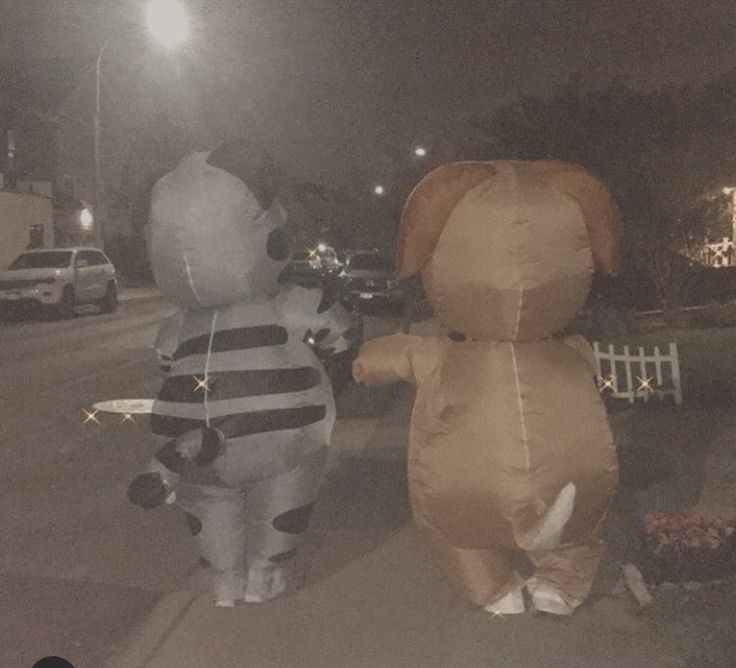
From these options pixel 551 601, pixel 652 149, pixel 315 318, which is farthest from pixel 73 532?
pixel 652 149

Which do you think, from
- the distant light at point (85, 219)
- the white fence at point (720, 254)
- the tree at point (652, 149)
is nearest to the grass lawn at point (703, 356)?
the tree at point (652, 149)

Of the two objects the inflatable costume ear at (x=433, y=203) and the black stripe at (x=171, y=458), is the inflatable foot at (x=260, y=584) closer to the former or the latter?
the black stripe at (x=171, y=458)

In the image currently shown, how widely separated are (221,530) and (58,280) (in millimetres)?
20652

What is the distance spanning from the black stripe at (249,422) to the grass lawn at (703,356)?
22.4ft

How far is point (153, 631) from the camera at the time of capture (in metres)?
4.91

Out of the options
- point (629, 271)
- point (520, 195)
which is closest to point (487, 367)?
point (520, 195)

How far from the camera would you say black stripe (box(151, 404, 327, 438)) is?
15.8 feet

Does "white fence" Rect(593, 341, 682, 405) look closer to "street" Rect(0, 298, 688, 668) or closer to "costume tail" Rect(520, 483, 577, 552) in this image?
"street" Rect(0, 298, 688, 668)

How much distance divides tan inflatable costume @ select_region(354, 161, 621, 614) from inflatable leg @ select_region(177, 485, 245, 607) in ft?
2.66

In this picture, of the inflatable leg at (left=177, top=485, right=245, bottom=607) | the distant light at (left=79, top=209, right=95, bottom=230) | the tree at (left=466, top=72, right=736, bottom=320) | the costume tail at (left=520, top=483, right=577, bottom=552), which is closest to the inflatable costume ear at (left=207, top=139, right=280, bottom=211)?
the inflatable leg at (left=177, top=485, right=245, bottom=607)

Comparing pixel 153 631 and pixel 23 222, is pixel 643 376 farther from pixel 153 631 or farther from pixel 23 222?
pixel 23 222

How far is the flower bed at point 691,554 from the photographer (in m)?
5.22

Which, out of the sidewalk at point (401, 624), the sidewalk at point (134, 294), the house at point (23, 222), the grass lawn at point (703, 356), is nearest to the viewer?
the sidewalk at point (401, 624)

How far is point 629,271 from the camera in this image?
64.4 ft
